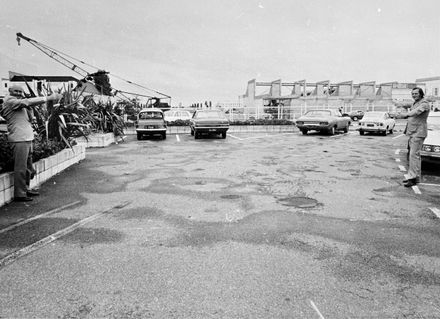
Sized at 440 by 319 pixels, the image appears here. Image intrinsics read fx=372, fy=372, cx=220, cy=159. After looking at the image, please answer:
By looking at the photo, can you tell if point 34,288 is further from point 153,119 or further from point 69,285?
point 153,119

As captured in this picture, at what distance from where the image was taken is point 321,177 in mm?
8734

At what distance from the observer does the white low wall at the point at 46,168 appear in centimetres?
598

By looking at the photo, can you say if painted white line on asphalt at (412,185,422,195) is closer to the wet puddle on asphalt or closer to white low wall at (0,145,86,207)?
the wet puddle on asphalt

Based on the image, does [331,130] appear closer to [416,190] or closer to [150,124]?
[150,124]

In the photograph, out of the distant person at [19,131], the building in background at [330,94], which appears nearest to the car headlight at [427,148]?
the distant person at [19,131]

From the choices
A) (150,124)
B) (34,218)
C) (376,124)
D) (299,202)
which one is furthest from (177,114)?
(34,218)

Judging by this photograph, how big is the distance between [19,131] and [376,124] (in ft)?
68.6

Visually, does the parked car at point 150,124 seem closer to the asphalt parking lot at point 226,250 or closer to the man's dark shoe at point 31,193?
the asphalt parking lot at point 226,250

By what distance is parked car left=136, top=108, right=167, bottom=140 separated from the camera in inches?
738

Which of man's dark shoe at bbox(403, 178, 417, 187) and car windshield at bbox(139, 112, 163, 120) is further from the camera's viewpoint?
car windshield at bbox(139, 112, 163, 120)

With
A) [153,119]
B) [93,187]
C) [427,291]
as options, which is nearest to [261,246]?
[427,291]

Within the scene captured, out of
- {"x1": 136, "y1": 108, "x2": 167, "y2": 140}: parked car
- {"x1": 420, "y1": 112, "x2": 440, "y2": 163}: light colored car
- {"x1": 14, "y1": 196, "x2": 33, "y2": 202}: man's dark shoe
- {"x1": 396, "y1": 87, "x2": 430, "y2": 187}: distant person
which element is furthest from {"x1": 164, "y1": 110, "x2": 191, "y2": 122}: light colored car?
{"x1": 14, "y1": 196, "x2": 33, "y2": 202}: man's dark shoe

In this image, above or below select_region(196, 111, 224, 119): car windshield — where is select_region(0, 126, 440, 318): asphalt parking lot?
below

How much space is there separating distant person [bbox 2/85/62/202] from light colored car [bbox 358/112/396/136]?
20.4 metres
